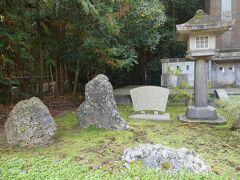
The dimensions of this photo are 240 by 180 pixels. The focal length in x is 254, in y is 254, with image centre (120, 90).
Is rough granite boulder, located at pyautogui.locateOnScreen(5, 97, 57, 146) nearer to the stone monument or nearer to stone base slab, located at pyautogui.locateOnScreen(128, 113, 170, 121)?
stone base slab, located at pyautogui.locateOnScreen(128, 113, 170, 121)

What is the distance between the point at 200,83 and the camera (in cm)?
762

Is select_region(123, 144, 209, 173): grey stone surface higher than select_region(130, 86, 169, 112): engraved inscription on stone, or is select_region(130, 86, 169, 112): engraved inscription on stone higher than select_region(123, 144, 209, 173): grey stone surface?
select_region(130, 86, 169, 112): engraved inscription on stone

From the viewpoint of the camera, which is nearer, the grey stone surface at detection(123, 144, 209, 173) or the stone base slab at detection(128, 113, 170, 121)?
the grey stone surface at detection(123, 144, 209, 173)

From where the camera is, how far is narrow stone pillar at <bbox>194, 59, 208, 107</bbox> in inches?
298

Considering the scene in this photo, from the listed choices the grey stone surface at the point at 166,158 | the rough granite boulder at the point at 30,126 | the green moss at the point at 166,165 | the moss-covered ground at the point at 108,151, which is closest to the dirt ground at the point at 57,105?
the moss-covered ground at the point at 108,151

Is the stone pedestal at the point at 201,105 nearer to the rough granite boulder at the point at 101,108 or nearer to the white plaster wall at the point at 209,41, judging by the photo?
the white plaster wall at the point at 209,41

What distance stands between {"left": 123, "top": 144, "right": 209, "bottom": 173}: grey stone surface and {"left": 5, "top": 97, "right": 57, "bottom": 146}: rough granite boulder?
189cm

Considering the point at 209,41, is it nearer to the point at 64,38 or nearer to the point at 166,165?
the point at 166,165

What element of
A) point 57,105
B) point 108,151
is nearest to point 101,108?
point 108,151

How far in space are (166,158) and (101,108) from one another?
2.54 m

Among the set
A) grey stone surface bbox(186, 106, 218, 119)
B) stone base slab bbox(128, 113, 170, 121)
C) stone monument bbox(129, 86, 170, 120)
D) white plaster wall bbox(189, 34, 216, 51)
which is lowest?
stone base slab bbox(128, 113, 170, 121)

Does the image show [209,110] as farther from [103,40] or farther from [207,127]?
[103,40]

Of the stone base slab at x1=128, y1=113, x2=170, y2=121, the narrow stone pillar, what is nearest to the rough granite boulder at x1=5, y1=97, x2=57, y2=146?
the stone base slab at x1=128, y1=113, x2=170, y2=121

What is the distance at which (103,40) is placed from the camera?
835cm
